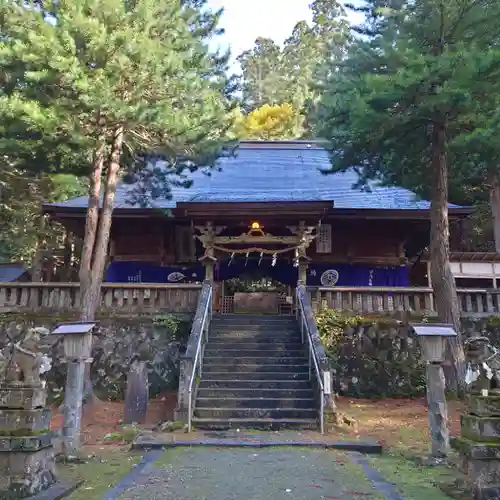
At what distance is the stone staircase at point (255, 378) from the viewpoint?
9.70m

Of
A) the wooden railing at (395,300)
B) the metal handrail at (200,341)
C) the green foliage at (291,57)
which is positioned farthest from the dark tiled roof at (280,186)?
the green foliage at (291,57)

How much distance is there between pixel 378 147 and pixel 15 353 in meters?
8.61

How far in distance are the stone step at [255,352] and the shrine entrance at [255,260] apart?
281 centimetres

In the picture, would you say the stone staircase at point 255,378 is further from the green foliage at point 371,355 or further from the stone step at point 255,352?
the green foliage at point 371,355

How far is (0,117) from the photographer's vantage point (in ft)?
33.5

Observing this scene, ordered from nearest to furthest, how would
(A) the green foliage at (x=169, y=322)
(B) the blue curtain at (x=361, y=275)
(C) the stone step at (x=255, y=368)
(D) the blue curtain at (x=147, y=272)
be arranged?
(C) the stone step at (x=255, y=368) → (A) the green foliage at (x=169, y=322) → (B) the blue curtain at (x=361, y=275) → (D) the blue curtain at (x=147, y=272)

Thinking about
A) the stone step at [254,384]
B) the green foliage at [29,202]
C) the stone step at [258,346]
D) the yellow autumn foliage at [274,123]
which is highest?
the yellow autumn foliage at [274,123]

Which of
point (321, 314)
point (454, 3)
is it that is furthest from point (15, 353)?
point (454, 3)

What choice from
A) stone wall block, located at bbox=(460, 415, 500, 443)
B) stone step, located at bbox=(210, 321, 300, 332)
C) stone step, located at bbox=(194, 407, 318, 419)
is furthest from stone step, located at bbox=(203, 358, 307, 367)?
stone wall block, located at bbox=(460, 415, 500, 443)

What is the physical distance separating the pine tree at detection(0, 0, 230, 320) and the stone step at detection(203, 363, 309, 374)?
9.94 ft

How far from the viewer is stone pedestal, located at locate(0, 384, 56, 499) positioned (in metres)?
5.43

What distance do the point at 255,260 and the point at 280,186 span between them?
10.4 feet

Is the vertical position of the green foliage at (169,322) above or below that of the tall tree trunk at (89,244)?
below

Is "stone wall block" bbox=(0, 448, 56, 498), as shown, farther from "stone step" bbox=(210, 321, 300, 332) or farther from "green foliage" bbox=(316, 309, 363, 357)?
"green foliage" bbox=(316, 309, 363, 357)
